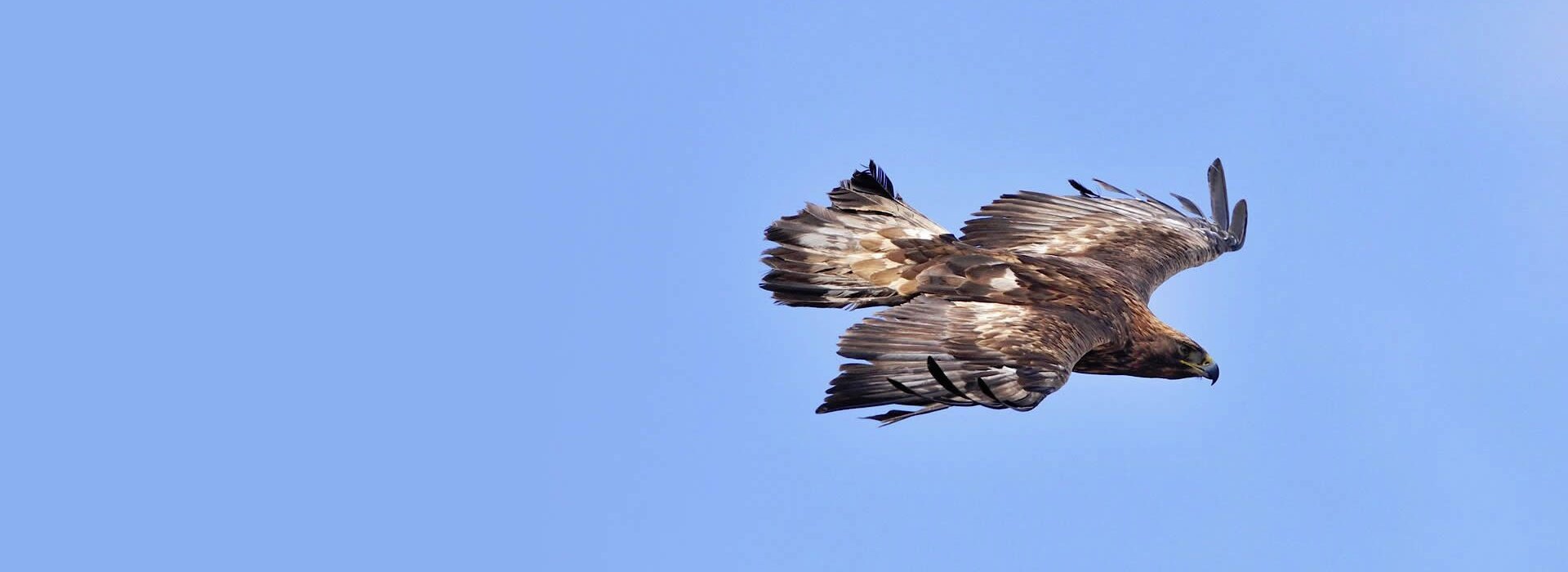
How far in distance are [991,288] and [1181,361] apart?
185 cm

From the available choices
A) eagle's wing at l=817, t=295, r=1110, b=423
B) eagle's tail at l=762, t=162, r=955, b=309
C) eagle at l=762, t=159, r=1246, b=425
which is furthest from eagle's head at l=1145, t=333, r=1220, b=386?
eagle's tail at l=762, t=162, r=955, b=309

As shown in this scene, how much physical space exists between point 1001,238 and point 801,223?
291 centimetres

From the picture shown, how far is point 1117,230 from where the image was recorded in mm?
19219

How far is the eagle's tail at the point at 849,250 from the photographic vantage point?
54.9ft

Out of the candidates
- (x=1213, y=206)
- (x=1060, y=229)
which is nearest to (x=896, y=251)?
(x=1060, y=229)

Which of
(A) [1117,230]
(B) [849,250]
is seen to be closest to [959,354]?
Result: (B) [849,250]

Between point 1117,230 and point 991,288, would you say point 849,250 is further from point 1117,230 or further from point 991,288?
point 1117,230

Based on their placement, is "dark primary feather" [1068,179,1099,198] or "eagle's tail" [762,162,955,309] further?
"dark primary feather" [1068,179,1099,198]

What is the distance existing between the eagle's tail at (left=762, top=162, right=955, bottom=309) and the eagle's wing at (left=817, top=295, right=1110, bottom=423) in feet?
2.48

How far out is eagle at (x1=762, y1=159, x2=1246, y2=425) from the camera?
14.5 m

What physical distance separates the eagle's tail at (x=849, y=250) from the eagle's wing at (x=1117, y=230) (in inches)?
84.0

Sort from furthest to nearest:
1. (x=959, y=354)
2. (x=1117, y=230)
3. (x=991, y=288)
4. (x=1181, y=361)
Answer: (x=1117, y=230), (x=1181, y=361), (x=991, y=288), (x=959, y=354)

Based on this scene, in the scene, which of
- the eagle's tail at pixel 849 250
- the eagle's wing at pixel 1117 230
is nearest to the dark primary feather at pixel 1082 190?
the eagle's wing at pixel 1117 230

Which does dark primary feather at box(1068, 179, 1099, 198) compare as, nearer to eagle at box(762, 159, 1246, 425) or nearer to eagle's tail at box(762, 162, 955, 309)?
eagle at box(762, 159, 1246, 425)
